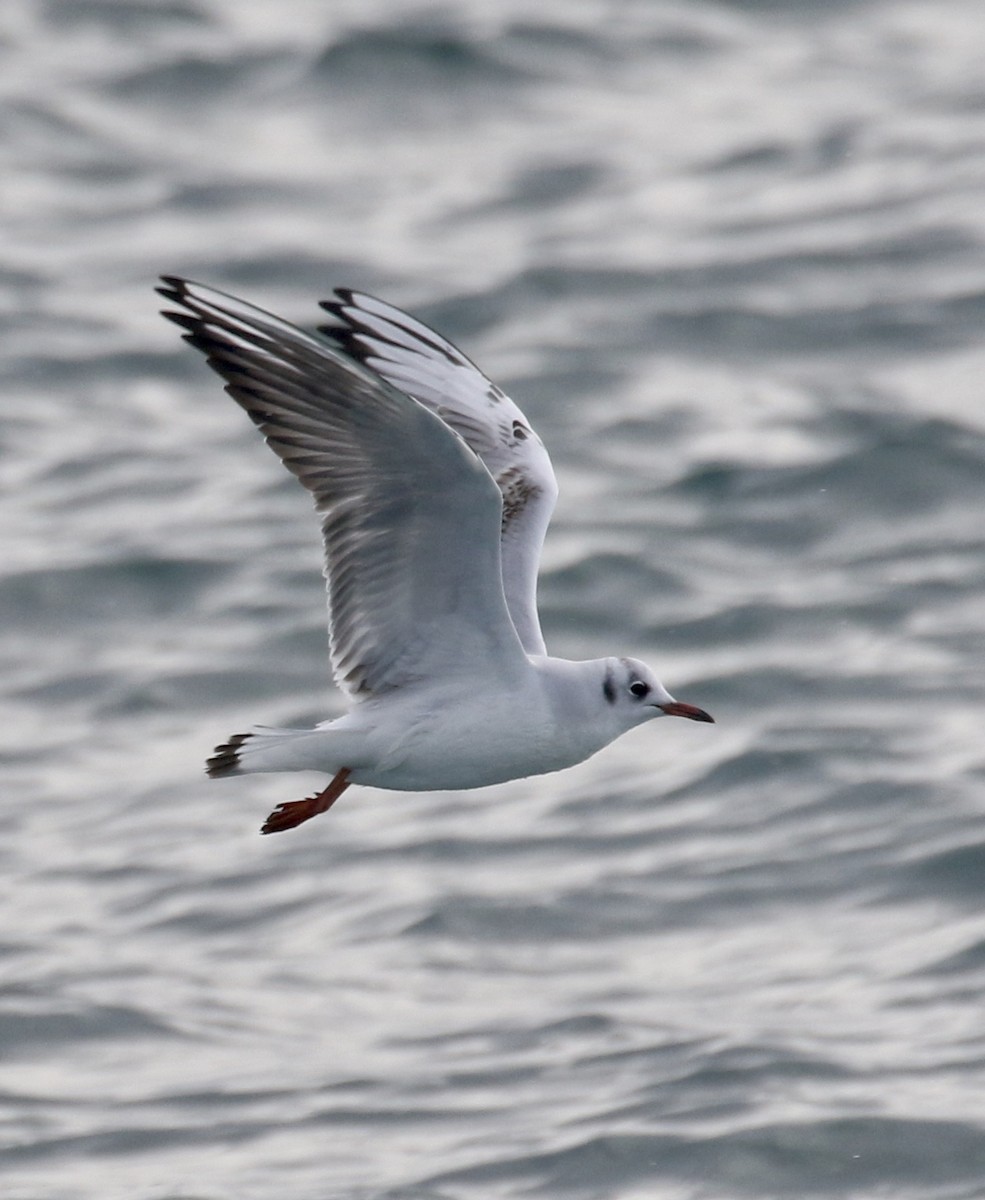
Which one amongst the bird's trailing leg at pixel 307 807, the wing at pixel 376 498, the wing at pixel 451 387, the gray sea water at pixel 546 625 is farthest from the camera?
the gray sea water at pixel 546 625

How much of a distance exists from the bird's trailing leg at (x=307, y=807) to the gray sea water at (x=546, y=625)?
125 inches

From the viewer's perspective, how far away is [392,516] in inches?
317

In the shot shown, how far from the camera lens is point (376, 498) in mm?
8016

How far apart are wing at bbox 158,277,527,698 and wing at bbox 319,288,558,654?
1.04m

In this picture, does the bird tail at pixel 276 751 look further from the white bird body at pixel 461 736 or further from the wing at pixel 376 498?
the wing at pixel 376 498

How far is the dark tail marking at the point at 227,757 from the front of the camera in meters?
8.23

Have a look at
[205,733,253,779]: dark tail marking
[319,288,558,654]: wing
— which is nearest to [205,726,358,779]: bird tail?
[205,733,253,779]: dark tail marking

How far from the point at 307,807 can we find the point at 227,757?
1.24 ft

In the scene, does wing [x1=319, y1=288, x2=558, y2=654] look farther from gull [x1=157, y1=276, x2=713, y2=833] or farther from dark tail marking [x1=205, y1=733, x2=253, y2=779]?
dark tail marking [x1=205, y1=733, x2=253, y2=779]

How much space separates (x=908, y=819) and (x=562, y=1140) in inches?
129

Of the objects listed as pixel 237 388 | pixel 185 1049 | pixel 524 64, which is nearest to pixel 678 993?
pixel 185 1049

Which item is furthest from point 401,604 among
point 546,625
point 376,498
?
point 546,625

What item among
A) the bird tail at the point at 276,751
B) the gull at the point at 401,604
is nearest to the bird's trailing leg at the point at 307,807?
the gull at the point at 401,604

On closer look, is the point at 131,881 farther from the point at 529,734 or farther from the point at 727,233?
the point at 727,233
